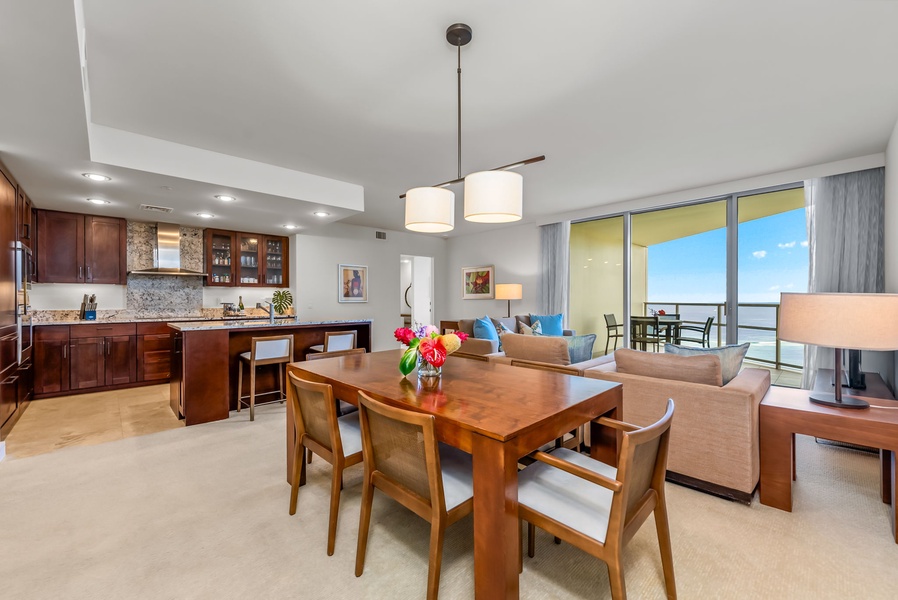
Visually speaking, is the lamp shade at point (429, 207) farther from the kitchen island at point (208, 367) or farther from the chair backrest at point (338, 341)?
the kitchen island at point (208, 367)

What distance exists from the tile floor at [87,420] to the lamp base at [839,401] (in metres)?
4.79

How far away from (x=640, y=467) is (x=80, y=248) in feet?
21.7

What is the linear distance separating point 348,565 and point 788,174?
550cm

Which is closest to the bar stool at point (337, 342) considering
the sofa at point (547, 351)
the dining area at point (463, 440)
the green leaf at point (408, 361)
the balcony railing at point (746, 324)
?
the sofa at point (547, 351)

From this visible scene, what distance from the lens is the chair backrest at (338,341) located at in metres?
4.06

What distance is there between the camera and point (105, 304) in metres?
5.26

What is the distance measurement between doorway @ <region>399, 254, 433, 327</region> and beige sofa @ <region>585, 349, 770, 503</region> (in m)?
6.82

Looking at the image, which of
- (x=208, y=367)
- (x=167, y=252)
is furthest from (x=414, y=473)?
(x=167, y=252)

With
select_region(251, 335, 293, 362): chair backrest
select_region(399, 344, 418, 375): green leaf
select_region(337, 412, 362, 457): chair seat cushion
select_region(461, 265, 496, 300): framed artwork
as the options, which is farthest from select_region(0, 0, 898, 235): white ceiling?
select_region(461, 265, 496, 300): framed artwork

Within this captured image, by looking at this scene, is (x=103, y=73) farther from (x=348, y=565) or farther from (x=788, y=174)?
(x=788, y=174)

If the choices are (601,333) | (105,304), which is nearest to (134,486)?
(105,304)

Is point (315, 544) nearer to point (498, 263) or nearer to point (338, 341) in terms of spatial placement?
point (338, 341)

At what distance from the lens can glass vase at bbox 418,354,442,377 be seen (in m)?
1.99

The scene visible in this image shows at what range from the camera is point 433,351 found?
1836mm
